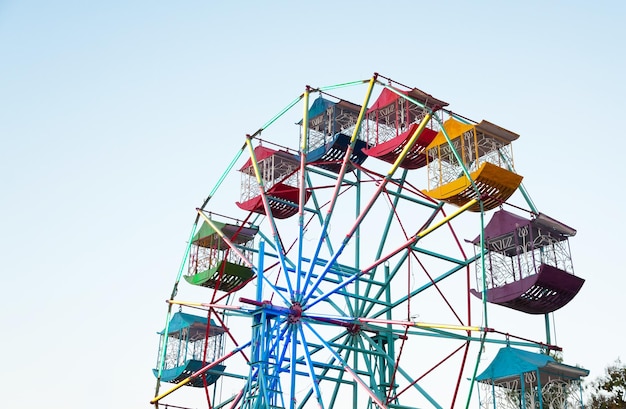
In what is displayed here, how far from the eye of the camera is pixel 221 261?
1184 inches

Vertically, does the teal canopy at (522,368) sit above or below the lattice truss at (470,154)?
below

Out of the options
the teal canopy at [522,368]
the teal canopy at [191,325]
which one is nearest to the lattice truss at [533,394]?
the teal canopy at [522,368]

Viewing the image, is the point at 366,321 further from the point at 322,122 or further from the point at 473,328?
the point at 322,122

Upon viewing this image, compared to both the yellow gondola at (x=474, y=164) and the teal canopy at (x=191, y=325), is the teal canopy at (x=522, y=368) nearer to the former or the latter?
the yellow gondola at (x=474, y=164)

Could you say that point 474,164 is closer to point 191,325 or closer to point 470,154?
point 470,154

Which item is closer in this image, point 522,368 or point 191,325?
point 522,368

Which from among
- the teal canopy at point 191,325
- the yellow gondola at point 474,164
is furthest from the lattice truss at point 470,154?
the teal canopy at point 191,325

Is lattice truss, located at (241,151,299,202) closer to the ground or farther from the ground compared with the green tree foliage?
farther from the ground

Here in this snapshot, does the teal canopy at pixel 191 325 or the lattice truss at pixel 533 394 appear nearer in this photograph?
the lattice truss at pixel 533 394

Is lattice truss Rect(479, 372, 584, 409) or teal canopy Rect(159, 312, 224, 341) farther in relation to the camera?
teal canopy Rect(159, 312, 224, 341)

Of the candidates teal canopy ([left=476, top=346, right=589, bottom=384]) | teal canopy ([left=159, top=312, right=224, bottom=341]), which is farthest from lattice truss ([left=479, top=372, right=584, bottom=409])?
teal canopy ([left=159, top=312, right=224, bottom=341])

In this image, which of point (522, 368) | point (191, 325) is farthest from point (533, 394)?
point (191, 325)

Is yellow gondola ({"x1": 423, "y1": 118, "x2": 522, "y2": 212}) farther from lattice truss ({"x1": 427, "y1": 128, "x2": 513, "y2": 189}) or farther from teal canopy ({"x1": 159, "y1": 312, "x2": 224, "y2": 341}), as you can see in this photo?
teal canopy ({"x1": 159, "y1": 312, "x2": 224, "y2": 341})

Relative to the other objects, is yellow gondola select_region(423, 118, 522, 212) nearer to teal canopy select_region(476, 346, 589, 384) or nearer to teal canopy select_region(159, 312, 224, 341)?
teal canopy select_region(476, 346, 589, 384)
